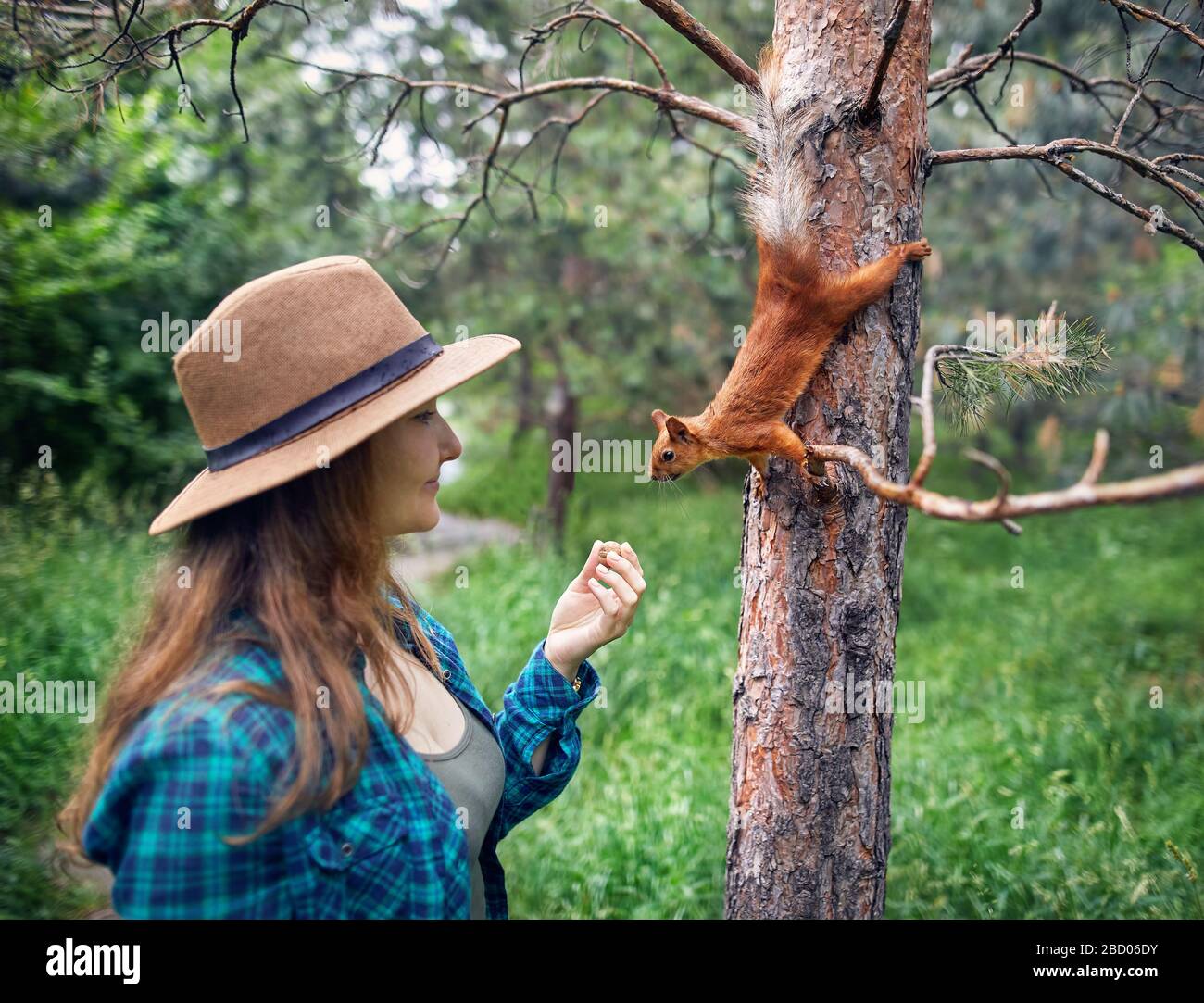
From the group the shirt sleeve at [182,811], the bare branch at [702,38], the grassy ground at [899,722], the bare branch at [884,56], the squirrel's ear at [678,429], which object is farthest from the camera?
the grassy ground at [899,722]

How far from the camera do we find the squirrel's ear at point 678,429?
190cm

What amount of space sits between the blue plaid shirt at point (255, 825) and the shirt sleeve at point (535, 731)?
0.35 metres

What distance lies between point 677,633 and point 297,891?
3816 mm

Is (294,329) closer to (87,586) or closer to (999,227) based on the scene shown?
(87,586)

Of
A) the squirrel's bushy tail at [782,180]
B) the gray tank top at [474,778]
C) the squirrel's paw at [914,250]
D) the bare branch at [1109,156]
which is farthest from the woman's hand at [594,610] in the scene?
the bare branch at [1109,156]

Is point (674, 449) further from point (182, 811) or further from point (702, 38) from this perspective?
point (182, 811)

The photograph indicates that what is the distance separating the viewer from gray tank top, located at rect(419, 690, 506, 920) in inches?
55.7

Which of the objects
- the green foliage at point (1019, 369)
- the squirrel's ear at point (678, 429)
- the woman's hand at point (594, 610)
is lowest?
the woman's hand at point (594, 610)

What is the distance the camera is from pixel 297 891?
3.88ft

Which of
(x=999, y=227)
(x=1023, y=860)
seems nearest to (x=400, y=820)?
(x=1023, y=860)

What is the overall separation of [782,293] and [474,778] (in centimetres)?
105

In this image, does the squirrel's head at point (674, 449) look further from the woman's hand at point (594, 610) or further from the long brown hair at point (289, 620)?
the long brown hair at point (289, 620)

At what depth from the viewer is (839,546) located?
166 cm
